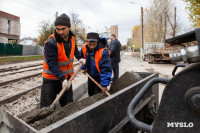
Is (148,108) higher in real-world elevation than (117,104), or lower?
lower

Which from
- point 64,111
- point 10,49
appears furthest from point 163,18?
point 64,111

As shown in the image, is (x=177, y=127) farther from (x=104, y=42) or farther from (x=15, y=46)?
(x=15, y=46)

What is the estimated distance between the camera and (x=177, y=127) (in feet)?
3.31

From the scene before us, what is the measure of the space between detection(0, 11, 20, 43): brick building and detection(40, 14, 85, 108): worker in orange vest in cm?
3405

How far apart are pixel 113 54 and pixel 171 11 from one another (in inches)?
1178

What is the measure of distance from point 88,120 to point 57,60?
1733 millimetres

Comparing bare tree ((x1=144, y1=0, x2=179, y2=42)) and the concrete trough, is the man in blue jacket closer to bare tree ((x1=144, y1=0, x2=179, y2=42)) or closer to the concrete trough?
the concrete trough

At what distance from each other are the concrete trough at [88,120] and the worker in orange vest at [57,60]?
1.07 metres

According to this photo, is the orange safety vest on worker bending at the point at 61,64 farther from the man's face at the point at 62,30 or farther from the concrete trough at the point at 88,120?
the concrete trough at the point at 88,120

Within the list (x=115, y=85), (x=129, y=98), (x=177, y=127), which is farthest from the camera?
(x=115, y=85)

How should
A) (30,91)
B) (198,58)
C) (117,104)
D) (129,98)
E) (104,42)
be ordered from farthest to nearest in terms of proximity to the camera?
1. (30,91)
2. (104,42)
3. (129,98)
4. (117,104)
5. (198,58)

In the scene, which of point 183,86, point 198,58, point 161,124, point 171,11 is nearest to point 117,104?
point 161,124

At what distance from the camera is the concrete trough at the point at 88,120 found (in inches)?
49.8

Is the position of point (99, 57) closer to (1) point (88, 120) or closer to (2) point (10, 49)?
(1) point (88, 120)
